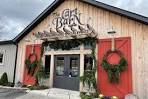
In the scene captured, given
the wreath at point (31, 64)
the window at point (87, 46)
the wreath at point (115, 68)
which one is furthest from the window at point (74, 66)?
the wreath at point (31, 64)

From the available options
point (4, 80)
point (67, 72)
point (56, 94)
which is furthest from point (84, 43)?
point (4, 80)

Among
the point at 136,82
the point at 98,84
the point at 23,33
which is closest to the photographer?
the point at 136,82

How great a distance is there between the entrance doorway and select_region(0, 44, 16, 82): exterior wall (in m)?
4.36

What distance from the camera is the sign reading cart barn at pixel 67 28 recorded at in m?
13.0

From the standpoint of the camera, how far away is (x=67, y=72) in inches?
548

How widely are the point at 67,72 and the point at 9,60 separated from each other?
234 inches

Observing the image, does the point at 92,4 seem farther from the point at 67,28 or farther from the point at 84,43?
the point at 84,43

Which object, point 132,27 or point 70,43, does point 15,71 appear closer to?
point 70,43

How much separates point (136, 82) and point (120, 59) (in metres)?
1.53

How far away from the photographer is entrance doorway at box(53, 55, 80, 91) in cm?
1354

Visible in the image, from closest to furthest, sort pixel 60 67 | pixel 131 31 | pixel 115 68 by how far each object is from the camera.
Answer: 1. pixel 115 68
2. pixel 131 31
3. pixel 60 67

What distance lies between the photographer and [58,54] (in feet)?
47.3

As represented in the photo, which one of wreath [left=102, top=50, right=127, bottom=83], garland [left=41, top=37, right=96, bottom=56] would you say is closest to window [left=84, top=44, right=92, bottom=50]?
garland [left=41, top=37, right=96, bottom=56]

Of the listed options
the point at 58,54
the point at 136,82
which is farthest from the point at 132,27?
the point at 58,54
